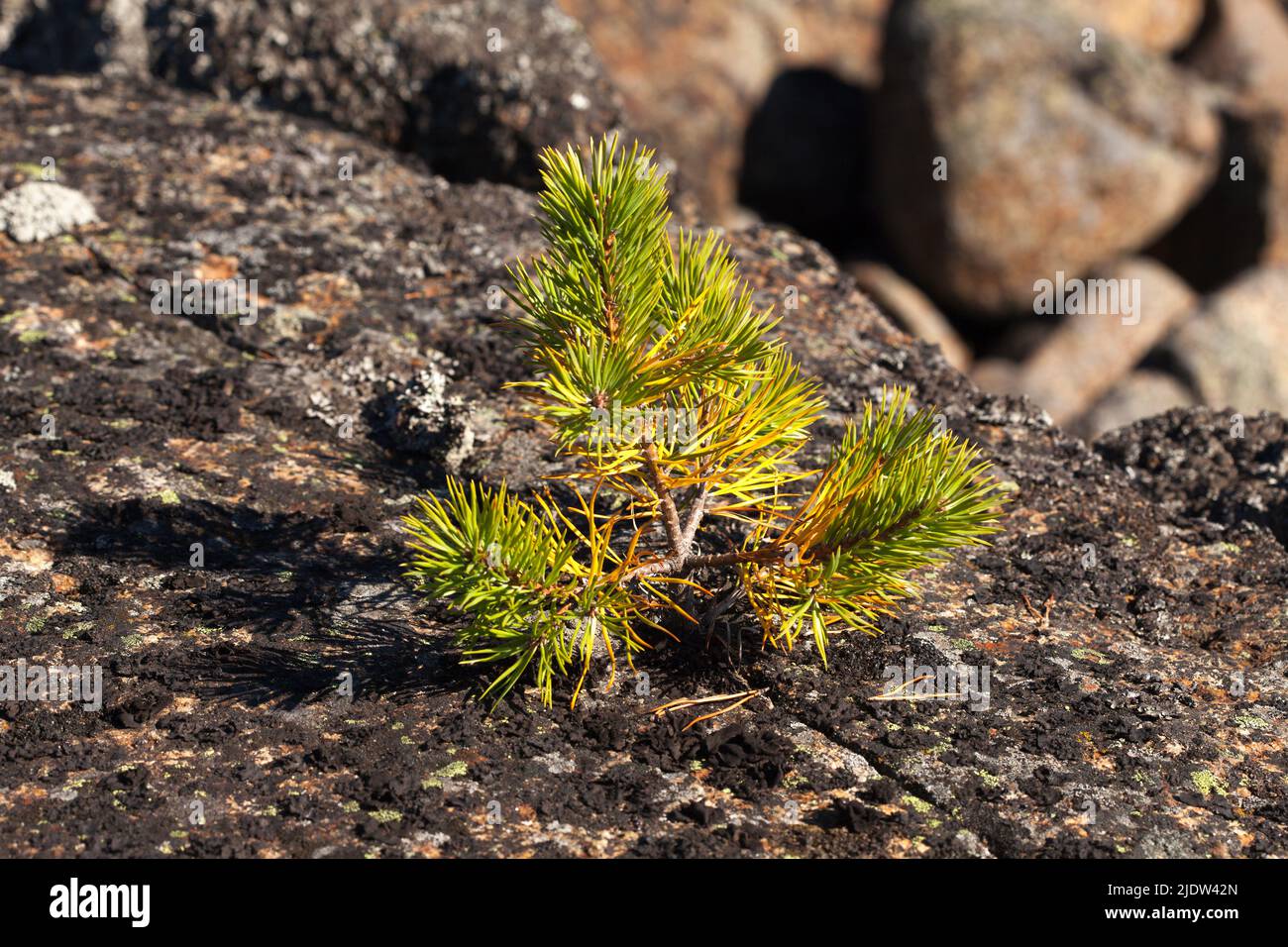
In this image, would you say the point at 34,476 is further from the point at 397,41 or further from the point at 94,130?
the point at 397,41

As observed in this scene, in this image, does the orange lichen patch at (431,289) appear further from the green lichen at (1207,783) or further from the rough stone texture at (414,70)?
the green lichen at (1207,783)

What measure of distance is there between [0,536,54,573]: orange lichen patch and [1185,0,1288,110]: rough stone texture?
45.5 feet

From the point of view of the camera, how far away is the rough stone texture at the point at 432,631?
3098mm

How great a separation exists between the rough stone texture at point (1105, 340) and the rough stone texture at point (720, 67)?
3002 millimetres

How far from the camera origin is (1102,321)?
43.2 feet

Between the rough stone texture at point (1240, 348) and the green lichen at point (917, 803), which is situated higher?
the rough stone texture at point (1240, 348)

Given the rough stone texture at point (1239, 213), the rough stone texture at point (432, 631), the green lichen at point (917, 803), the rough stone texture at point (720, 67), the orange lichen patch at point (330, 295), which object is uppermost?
the rough stone texture at point (720, 67)

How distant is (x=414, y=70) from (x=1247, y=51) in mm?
11440

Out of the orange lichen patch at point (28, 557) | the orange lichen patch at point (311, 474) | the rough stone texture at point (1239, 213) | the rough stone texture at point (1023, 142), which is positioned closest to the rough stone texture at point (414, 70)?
the orange lichen patch at point (311, 474)

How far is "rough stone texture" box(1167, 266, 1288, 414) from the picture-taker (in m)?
12.0

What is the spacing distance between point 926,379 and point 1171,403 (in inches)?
302

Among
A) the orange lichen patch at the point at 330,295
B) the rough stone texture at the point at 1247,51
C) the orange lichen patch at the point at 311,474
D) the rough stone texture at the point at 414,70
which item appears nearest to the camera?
the orange lichen patch at the point at 311,474
